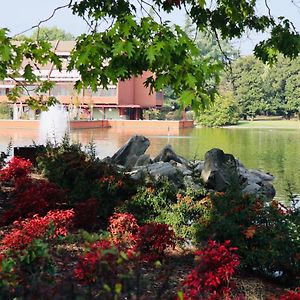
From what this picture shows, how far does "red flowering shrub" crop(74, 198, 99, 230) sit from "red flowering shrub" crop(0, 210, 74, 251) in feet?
1.46

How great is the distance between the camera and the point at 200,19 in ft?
26.7

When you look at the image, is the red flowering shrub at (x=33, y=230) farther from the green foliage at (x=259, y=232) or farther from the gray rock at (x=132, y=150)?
the gray rock at (x=132, y=150)

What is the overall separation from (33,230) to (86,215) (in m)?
1.57

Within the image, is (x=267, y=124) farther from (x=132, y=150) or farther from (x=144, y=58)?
(x=144, y=58)

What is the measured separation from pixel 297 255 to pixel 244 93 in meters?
58.1

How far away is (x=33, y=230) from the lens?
5.38 metres

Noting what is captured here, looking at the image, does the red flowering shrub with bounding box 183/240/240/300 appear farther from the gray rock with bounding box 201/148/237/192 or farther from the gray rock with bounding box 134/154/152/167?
the gray rock with bounding box 134/154/152/167

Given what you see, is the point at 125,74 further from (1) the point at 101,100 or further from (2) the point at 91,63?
(1) the point at 101,100

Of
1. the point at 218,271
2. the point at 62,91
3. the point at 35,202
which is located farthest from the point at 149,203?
the point at 62,91

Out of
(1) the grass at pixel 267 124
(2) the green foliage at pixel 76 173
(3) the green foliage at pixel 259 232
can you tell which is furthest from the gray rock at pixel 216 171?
(1) the grass at pixel 267 124

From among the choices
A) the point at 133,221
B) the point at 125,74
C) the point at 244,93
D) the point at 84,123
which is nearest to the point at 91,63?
the point at 125,74

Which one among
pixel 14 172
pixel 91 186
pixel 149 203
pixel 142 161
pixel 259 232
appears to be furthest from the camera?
pixel 142 161

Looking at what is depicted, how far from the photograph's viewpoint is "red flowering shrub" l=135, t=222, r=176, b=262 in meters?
5.54

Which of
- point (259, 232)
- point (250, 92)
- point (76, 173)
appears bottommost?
point (259, 232)
